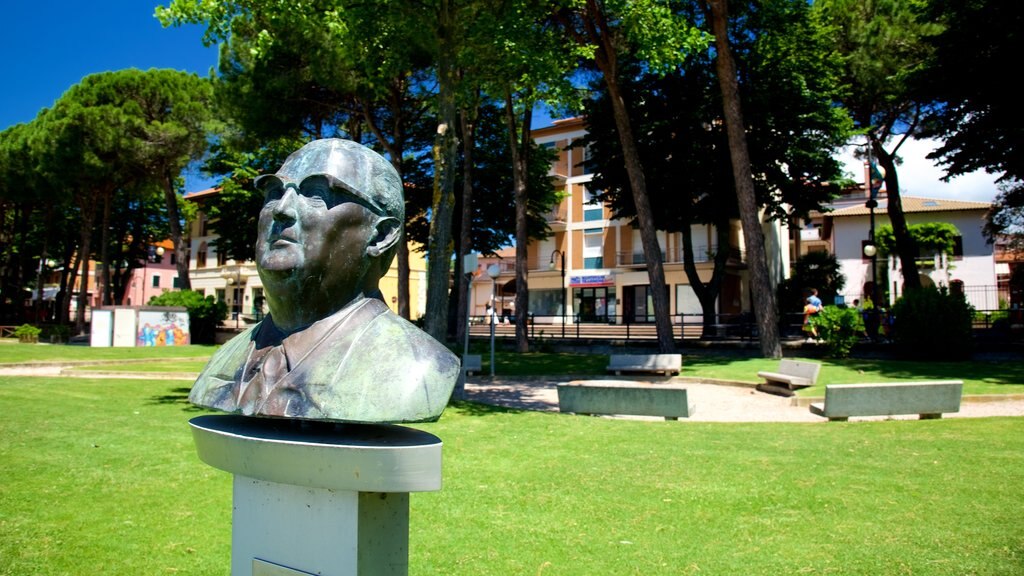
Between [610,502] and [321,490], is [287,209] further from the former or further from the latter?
[610,502]

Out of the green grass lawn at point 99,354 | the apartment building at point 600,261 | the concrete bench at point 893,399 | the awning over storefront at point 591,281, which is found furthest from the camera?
the awning over storefront at point 591,281

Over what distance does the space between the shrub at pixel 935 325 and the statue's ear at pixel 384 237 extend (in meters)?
17.4

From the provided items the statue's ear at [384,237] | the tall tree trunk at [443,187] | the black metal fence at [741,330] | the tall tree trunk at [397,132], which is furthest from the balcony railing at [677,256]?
the statue's ear at [384,237]

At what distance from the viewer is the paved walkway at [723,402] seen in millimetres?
9844

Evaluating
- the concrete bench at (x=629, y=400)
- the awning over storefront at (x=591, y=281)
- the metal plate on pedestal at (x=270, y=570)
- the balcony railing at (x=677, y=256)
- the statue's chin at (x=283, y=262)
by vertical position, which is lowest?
the concrete bench at (x=629, y=400)

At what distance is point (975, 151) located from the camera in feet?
61.3

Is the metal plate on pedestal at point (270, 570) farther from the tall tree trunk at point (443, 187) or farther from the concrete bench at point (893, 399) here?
the tall tree trunk at point (443, 187)

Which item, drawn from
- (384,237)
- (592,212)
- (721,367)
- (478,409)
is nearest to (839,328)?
(721,367)

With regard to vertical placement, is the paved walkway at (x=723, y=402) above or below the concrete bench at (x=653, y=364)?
below

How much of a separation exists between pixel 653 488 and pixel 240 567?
141 inches

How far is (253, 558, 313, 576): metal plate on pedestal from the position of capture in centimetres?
248

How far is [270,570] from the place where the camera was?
2535 millimetres

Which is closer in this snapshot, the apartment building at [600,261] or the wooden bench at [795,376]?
the wooden bench at [795,376]

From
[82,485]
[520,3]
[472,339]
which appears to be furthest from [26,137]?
[82,485]
